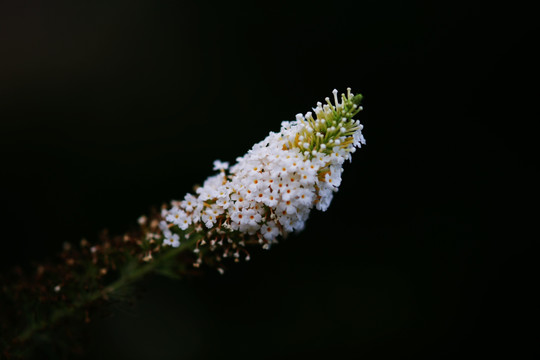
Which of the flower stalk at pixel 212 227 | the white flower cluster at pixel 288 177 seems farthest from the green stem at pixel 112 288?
the white flower cluster at pixel 288 177

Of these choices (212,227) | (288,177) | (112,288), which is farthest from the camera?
(112,288)

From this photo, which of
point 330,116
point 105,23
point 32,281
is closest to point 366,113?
point 330,116

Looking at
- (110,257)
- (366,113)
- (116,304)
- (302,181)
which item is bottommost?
(302,181)

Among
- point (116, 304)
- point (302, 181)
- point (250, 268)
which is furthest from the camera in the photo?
point (250, 268)

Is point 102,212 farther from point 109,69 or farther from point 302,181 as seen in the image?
point 302,181

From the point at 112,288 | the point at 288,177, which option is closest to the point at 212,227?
the point at 288,177

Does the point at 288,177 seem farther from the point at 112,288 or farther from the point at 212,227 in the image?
the point at 112,288

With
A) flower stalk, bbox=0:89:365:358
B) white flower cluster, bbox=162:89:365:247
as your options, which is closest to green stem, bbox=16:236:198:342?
flower stalk, bbox=0:89:365:358

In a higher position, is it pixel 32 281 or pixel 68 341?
pixel 32 281
